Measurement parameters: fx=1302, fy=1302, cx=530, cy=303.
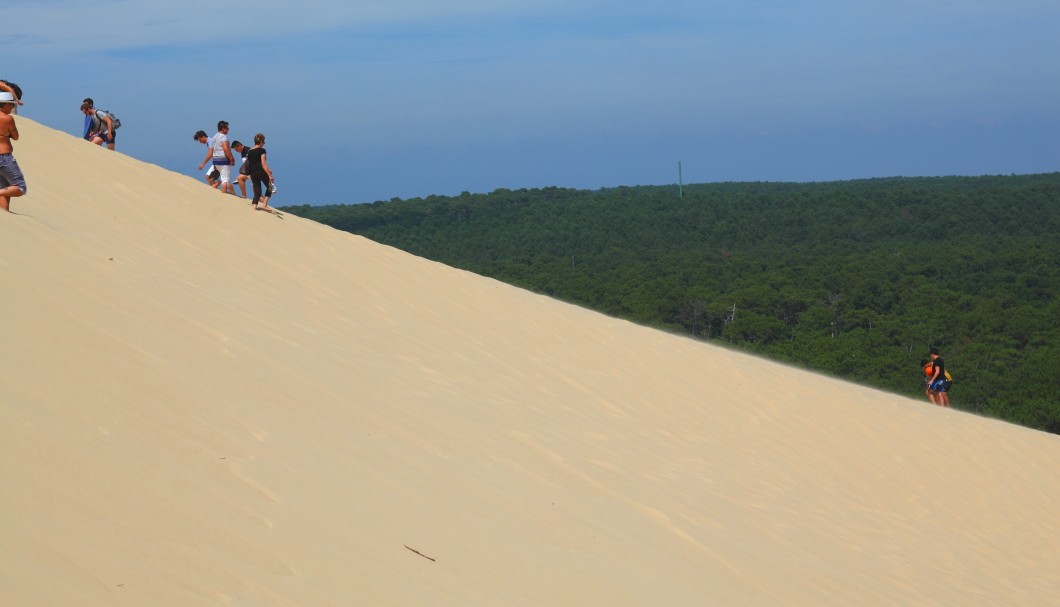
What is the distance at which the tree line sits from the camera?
38438 millimetres

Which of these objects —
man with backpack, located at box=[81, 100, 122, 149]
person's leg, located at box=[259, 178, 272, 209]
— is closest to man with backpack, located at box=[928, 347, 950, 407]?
person's leg, located at box=[259, 178, 272, 209]

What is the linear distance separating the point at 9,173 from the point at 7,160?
0.43ft

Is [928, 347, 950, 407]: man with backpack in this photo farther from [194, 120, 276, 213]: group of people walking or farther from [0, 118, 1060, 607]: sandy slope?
[194, 120, 276, 213]: group of people walking

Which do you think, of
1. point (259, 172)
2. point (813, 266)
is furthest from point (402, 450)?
point (813, 266)

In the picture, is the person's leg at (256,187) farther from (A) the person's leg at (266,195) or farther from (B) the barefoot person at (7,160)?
(B) the barefoot person at (7,160)

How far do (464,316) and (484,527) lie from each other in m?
6.32

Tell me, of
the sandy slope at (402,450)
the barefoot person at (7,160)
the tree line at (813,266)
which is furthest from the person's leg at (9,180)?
the tree line at (813,266)

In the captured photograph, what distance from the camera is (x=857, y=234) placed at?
9212 centimetres

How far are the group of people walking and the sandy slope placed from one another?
0.39 m

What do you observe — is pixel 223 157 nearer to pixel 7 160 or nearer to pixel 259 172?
pixel 259 172

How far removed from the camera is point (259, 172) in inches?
526

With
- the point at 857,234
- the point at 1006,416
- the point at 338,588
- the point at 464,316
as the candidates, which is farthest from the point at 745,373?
the point at 857,234

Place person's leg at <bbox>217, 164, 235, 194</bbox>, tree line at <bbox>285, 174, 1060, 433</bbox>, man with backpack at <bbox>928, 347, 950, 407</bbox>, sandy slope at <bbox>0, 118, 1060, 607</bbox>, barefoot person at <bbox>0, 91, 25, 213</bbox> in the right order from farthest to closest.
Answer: tree line at <bbox>285, 174, 1060, 433</bbox>
man with backpack at <bbox>928, 347, 950, 407</bbox>
person's leg at <bbox>217, 164, 235, 194</bbox>
barefoot person at <bbox>0, 91, 25, 213</bbox>
sandy slope at <bbox>0, 118, 1060, 607</bbox>

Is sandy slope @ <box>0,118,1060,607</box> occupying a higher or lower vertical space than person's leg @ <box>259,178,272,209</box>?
lower
